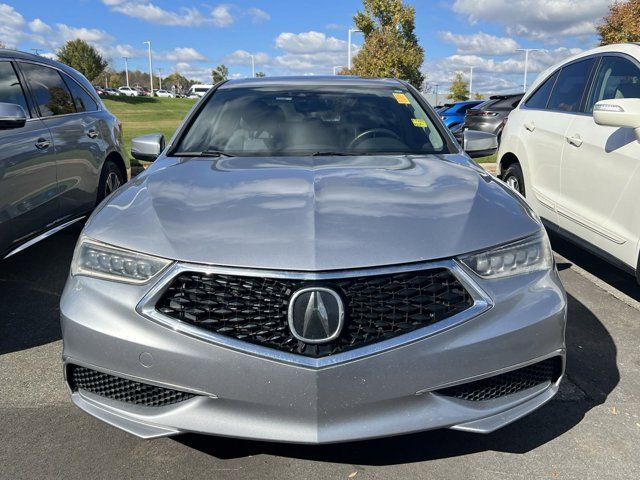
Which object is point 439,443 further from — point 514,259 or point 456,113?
point 456,113

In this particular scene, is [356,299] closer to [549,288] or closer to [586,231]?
[549,288]

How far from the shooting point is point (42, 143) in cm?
453

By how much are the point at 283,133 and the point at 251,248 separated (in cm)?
159

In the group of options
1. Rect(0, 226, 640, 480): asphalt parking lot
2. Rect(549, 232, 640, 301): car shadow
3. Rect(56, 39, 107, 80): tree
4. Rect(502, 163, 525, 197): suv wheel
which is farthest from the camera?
Rect(56, 39, 107, 80): tree

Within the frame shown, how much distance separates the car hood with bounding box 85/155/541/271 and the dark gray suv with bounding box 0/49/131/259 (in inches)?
60.5

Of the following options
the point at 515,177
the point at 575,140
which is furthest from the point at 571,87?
the point at 515,177

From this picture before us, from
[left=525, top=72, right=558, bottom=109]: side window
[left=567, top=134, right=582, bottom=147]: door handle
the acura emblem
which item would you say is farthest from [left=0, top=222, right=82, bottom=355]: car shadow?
[left=525, top=72, right=558, bottom=109]: side window

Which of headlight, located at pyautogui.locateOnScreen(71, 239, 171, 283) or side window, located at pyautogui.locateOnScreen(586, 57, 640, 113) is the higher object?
side window, located at pyautogui.locateOnScreen(586, 57, 640, 113)

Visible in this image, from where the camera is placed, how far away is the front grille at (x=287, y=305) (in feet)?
6.68

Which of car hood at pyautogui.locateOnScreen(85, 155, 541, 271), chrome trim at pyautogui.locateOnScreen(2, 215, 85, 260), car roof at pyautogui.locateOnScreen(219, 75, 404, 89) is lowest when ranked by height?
chrome trim at pyautogui.locateOnScreen(2, 215, 85, 260)

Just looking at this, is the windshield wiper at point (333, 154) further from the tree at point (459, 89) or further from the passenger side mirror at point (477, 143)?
the tree at point (459, 89)

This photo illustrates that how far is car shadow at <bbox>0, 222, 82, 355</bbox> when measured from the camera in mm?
3734

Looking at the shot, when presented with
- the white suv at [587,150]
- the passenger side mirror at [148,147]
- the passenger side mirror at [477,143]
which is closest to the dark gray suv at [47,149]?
the passenger side mirror at [148,147]

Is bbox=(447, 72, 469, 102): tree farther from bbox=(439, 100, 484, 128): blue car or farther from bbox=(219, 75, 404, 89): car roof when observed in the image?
bbox=(219, 75, 404, 89): car roof
